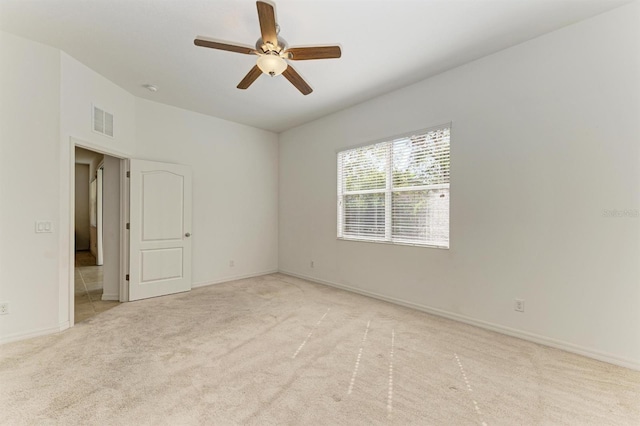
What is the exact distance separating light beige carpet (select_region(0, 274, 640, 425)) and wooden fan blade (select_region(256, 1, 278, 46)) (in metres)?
2.59

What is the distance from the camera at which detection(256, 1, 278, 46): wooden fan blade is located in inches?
70.1

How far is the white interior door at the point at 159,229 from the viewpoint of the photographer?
161 inches

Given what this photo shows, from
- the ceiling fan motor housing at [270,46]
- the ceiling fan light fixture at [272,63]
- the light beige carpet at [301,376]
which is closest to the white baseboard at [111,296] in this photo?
the light beige carpet at [301,376]

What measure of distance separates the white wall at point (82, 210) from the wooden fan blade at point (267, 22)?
975 cm

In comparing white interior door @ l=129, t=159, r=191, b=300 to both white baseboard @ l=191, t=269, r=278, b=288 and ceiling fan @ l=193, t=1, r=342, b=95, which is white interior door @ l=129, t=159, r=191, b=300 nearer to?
white baseboard @ l=191, t=269, r=278, b=288

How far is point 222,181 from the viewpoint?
16.8ft

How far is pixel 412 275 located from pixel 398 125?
2063 millimetres

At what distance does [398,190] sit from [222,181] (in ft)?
10.4

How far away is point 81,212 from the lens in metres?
9.01

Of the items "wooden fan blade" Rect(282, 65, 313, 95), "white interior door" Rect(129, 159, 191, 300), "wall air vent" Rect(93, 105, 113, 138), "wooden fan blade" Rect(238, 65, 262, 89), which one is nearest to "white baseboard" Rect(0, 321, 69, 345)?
"white interior door" Rect(129, 159, 191, 300)

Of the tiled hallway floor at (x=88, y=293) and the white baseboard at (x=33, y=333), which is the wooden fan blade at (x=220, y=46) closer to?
the white baseboard at (x=33, y=333)

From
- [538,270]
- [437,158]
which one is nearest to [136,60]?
[437,158]

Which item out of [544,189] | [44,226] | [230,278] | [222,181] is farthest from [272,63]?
[230,278]

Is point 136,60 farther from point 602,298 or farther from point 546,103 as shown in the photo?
point 602,298
